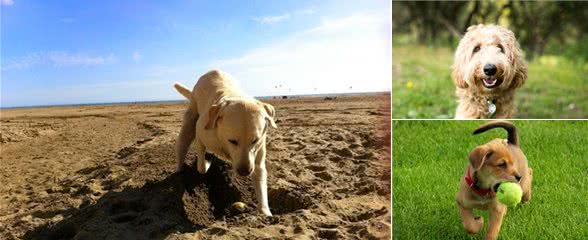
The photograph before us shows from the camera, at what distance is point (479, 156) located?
237 centimetres

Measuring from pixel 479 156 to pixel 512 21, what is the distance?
3.31m

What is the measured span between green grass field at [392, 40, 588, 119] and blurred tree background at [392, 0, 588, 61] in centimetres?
14

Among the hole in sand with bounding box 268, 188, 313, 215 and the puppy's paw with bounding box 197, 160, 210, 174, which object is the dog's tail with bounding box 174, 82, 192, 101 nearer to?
the puppy's paw with bounding box 197, 160, 210, 174

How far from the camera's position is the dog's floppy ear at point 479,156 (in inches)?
93.0

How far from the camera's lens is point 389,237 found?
257 centimetres

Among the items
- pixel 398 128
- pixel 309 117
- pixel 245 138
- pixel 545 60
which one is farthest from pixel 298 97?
pixel 545 60

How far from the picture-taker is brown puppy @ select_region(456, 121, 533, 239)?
2.37 m

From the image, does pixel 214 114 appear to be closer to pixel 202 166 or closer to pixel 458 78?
pixel 202 166

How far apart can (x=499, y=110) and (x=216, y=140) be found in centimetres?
168

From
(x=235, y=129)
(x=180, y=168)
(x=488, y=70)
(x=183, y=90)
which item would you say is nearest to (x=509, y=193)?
(x=488, y=70)

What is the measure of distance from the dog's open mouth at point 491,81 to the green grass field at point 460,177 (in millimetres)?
350

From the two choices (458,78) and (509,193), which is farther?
(458,78)

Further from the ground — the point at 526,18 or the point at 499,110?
the point at 526,18

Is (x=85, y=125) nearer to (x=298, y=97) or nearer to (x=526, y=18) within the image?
(x=298, y=97)
